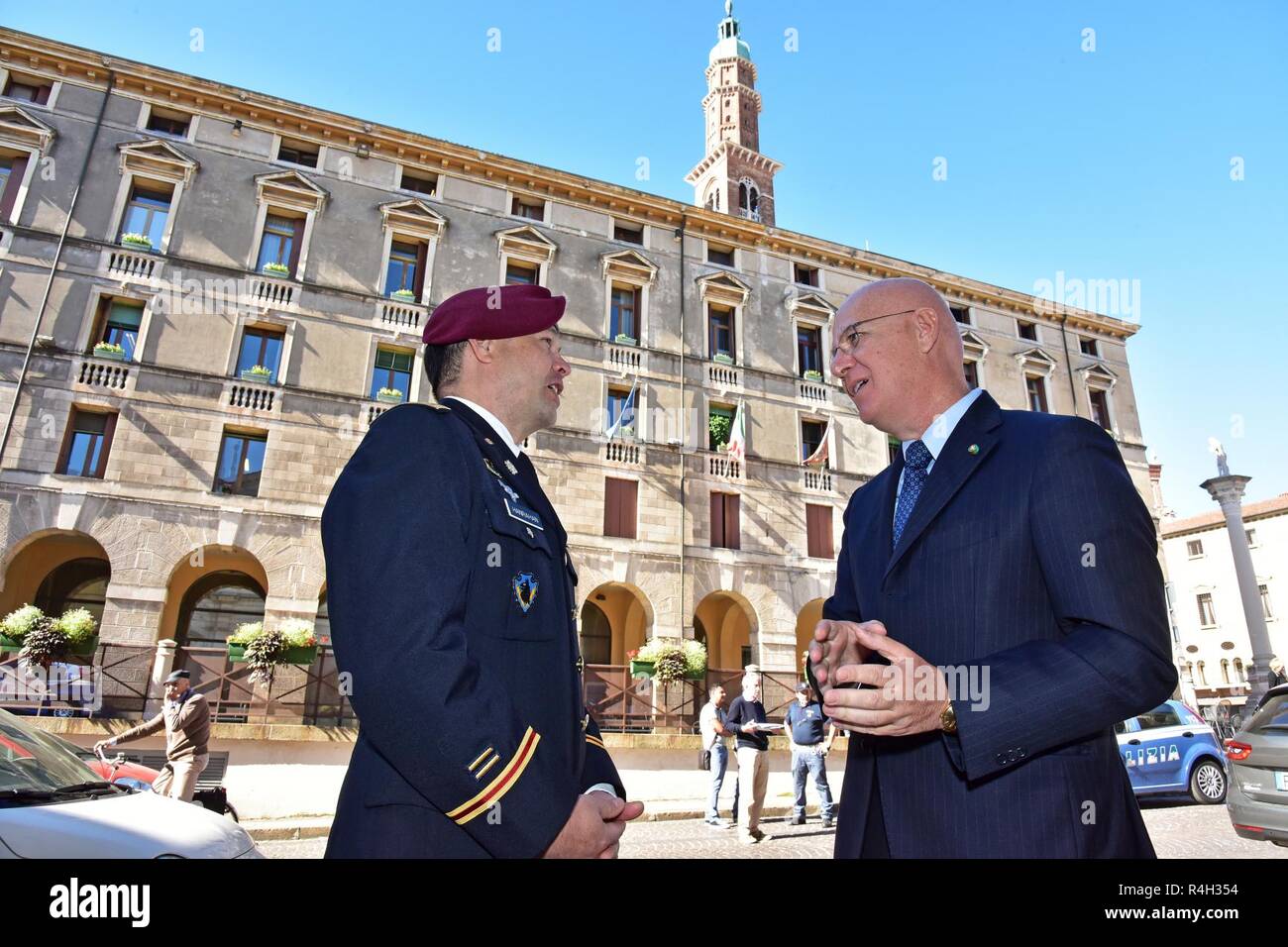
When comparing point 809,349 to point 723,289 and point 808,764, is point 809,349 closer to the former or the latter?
point 723,289

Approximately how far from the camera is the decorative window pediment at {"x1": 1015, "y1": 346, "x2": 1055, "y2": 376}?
2677 cm

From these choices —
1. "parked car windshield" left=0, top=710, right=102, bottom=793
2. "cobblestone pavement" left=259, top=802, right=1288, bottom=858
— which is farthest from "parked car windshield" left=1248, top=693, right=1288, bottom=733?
"parked car windshield" left=0, top=710, right=102, bottom=793

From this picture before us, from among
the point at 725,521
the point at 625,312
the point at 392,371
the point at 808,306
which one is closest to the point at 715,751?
the point at 725,521

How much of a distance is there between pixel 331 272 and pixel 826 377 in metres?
15.8

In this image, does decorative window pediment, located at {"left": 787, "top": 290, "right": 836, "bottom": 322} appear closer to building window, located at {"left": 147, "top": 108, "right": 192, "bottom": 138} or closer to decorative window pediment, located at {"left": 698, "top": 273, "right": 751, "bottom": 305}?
decorative window pediment, located at {"left": 698, "top": 273, "right": 751, "bottom": 305}

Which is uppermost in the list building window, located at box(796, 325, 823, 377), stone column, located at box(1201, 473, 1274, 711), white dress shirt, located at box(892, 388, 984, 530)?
building window, located at box(796, 325, 823, 377)

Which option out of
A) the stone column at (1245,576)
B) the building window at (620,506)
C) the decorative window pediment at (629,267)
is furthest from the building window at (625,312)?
the stone column at (1245,576)

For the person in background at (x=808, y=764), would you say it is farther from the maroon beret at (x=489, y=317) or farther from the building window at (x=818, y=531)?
the building window at (x=818, y=531)

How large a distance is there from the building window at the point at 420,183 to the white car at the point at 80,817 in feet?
63.8

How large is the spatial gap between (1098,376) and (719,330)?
54.0 feet

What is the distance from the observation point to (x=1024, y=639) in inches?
66.0

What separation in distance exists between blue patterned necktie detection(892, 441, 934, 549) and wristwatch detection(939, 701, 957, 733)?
2.05ft

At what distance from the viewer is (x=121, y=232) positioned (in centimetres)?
1805
